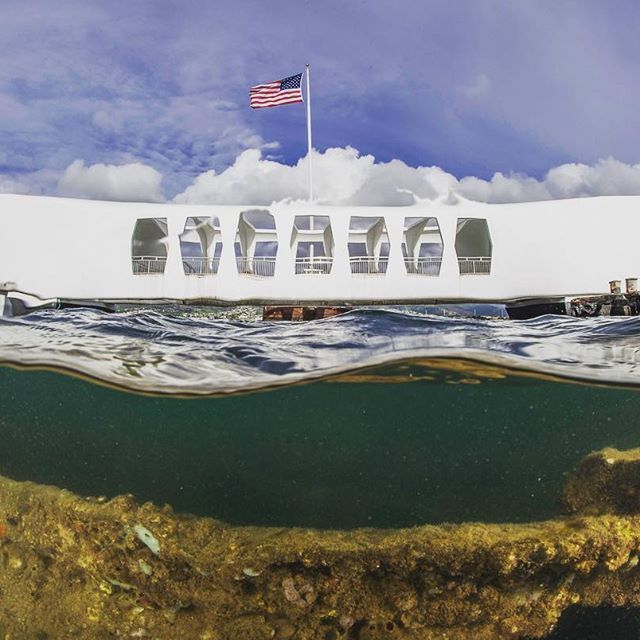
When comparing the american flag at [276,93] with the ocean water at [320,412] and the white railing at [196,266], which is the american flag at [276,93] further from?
the ocean water at [320,412]

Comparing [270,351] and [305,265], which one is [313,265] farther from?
[270,351]

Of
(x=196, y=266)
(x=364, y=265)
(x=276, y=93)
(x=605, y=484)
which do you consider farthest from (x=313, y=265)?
(x=605, y=484)

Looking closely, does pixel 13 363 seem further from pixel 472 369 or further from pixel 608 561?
pixel 608 561

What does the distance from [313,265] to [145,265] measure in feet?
11.9

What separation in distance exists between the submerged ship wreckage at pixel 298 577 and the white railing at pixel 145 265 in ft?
23.7

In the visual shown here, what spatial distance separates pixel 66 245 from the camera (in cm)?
973

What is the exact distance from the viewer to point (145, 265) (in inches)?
421

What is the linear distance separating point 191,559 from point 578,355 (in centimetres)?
407

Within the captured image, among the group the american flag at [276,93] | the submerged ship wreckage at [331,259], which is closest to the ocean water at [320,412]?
the submerged ship wreckage at [331,259]

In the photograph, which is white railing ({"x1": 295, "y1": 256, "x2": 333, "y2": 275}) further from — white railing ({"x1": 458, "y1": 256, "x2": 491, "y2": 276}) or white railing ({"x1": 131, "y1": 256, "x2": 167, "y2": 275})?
white railing ({"x1": 458, "y1": 256, "x2": 491, "y2": 276})

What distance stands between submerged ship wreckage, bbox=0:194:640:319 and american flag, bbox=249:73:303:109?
2.88 metres

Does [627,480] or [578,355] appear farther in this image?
[578,355]

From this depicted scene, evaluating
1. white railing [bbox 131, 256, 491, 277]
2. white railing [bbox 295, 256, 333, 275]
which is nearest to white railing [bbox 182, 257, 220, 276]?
white railing [bbox 131, 256, 491, 277]

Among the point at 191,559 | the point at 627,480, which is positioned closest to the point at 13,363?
the point at 191,559
